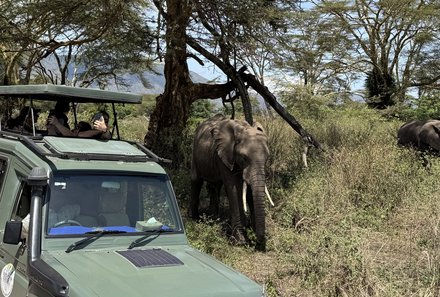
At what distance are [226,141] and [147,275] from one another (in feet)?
19.0

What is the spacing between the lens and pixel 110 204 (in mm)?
4953

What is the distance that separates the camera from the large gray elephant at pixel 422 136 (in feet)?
54.9

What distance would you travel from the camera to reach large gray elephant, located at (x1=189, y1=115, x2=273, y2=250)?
28.1ft

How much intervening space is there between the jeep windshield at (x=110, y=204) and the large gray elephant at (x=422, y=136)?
42.0 feet

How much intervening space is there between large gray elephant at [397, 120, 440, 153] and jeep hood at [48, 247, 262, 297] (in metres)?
13.4

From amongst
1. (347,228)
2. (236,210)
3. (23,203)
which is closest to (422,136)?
(236,210)

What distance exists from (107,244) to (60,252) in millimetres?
404

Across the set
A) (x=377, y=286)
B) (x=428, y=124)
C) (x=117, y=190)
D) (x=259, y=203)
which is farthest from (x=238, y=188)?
(x=428, y=124)

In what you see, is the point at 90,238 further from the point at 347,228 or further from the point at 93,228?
the point at 347,228

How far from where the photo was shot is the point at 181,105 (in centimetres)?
1457

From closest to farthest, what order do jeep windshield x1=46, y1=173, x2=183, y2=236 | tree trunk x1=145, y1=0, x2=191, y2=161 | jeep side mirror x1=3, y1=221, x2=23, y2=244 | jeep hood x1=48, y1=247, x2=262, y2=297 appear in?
jeep hood x1=48, y1=247, x2=262, y2=297
jeep side mirror x1=3, y1=221, x2=23, y2=244
jeep windshield x1=46, y1=173, x2=183, y2=236
tree trunk x1=145, y1=0, x2=191, y2=161

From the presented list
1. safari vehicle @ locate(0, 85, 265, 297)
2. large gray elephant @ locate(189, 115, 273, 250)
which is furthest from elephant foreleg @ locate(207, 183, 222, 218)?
safari vehicle @ locate(0, 85, 265, 297)

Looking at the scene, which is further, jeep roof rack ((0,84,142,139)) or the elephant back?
the elephant back

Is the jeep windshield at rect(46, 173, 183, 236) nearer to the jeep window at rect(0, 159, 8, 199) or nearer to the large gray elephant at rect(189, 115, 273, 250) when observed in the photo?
the jeep window at rect(0, 159, 8, 199)
